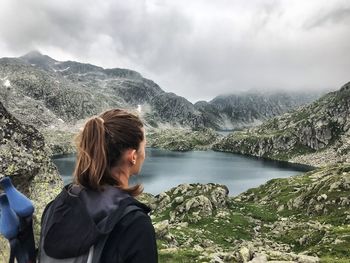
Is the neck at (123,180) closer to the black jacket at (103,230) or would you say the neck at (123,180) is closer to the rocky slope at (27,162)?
the black jacket at (103,230)

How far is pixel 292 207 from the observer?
65062 millimetres

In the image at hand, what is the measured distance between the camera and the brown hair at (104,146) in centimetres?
496

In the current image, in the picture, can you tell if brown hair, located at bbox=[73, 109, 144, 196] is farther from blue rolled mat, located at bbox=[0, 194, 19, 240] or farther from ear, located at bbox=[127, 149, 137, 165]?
blue rolled mat, located at bbox=[0, 194, 19, 240]

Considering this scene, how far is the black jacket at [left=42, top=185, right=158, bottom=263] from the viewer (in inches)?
171

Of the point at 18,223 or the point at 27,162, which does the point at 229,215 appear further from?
the point at 18,223

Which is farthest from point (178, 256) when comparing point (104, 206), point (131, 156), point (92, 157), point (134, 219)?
point (134, 219)

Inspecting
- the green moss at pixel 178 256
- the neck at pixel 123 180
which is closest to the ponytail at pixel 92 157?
the neck at pixel 123 180

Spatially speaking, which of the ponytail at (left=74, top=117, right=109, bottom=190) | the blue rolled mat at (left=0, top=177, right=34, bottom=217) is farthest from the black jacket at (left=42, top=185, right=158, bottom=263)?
the blue rolled mat at (left=0, top=177, right=34, bottom=217)

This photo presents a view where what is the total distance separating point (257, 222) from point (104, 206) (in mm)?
54471

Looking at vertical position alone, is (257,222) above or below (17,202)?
below

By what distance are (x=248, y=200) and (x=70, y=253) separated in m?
80.6

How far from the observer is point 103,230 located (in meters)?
4.32

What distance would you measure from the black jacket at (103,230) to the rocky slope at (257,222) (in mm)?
20120

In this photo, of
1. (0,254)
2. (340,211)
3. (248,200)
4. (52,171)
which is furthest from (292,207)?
(0,254)
